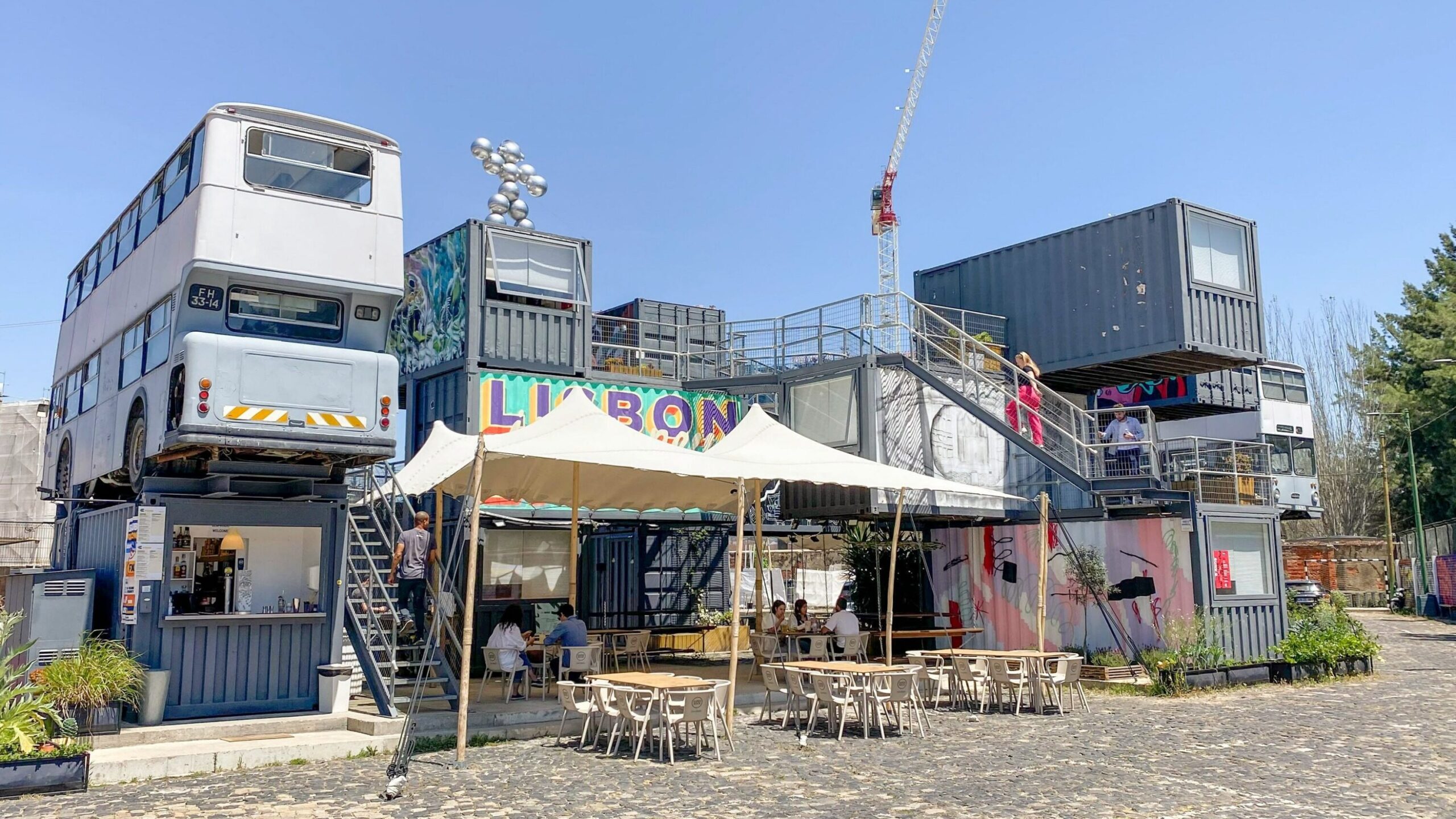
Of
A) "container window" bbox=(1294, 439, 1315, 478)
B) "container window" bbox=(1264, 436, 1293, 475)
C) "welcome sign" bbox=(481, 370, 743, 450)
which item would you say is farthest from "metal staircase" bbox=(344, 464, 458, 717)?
"container window" bbox=(1294, 439, 1315, 478)

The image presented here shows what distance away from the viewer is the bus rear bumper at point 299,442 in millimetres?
10906

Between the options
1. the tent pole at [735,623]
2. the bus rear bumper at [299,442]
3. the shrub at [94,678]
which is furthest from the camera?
the tent pole at [735,623]

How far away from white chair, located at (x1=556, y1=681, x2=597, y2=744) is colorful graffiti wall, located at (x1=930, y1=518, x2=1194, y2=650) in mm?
9685

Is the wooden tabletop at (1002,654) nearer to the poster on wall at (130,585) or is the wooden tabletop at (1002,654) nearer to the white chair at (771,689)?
the white chair at (771,689)

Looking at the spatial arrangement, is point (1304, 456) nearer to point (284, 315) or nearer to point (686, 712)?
point (686, 712)

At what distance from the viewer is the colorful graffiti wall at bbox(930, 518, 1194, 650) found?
59.2 feet

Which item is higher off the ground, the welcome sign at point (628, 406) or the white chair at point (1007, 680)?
the welcome sign at point (628, 406)

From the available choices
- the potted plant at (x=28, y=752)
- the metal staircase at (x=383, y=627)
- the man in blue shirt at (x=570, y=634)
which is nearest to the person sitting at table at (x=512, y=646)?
the man in blue shirt at (x=570, y=634)

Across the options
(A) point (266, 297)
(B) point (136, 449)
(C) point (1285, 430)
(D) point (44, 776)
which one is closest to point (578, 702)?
(D) point (44, 776)

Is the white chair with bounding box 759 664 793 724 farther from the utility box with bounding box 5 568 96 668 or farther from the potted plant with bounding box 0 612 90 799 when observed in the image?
the utility box with bounding box 5 568 96 668

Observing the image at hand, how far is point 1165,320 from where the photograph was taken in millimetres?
21031

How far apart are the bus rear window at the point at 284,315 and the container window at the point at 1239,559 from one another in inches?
531

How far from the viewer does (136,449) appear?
12734 mm

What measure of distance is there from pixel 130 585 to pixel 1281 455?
26217 mm
